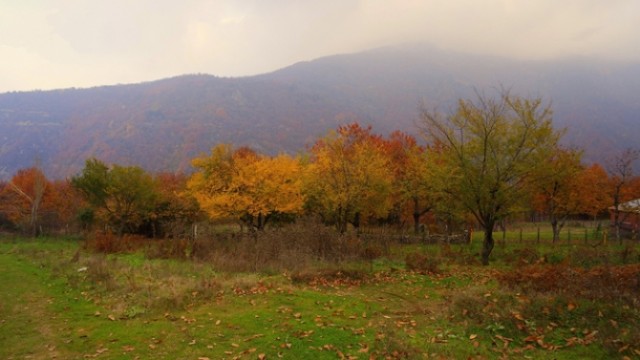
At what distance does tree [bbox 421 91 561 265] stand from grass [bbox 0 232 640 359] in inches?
194

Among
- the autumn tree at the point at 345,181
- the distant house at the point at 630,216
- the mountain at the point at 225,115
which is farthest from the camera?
the mountain at the point at 225,115

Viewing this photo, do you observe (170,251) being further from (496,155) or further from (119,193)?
(119,193)

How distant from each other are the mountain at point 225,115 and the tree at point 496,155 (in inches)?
2570

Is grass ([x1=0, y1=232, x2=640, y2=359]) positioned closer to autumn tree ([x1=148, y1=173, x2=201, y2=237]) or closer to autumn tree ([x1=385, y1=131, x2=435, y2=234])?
autumn tree ([x1=385, y1=131, x2=435, y2=234])

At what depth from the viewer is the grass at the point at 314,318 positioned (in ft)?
24.2

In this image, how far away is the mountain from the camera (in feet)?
338

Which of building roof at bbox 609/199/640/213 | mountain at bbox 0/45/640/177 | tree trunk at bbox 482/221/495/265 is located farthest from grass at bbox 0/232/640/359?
mountain at bbox 0/45/640/177

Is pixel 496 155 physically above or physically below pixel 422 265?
above

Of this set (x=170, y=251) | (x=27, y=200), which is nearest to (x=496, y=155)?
(x=170, y=251)

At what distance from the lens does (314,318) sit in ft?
30.1

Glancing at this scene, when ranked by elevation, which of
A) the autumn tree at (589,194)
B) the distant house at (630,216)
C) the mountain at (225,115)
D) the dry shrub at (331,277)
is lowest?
the dry shrub at (331,277)

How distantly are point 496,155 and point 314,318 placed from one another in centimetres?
1267

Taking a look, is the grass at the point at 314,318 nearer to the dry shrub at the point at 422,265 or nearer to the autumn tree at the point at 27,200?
the dry shrub at the point at 422,265

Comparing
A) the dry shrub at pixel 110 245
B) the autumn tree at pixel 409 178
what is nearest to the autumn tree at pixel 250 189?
the dry shrub at pixel 110 245
